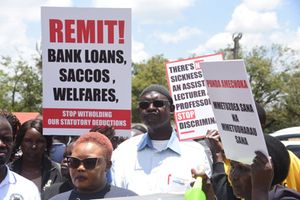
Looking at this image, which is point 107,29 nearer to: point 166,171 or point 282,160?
point 166,171

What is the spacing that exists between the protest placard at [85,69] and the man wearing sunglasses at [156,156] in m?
0.18

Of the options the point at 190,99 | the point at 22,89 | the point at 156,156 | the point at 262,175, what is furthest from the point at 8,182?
the point at 22,89

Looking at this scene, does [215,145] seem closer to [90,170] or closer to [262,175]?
[90,170]

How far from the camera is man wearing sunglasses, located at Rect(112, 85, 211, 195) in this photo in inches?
163

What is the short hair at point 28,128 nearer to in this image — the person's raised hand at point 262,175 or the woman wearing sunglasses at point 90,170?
the woman wearing sunglasses at point 90,170

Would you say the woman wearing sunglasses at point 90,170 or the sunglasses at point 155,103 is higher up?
the sunglasses at point 155,103

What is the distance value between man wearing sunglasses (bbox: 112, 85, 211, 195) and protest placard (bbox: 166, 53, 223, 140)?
1.52 m

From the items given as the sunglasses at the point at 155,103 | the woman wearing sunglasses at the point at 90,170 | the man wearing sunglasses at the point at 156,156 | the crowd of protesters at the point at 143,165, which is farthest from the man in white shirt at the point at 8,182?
the sunglasses at the point at 155,103

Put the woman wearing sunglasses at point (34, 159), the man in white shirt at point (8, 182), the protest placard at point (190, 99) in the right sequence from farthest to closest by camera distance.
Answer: the protest placard at point (190, 99) < the woman wearing sunglasses at point (34, 159) < the man in white shirt at point (8, 182)

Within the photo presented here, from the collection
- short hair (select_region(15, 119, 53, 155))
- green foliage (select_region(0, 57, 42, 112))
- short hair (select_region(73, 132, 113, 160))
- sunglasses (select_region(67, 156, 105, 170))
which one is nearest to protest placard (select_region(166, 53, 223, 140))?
short hair (select_region(15, 119, 53, 155))

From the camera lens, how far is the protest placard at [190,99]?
19.9ft

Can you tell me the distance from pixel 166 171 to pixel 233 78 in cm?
192

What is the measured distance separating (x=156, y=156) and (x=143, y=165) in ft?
0.44

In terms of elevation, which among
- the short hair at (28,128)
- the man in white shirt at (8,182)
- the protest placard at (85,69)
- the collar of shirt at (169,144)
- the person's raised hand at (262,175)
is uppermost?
the protest placard at (85,69)
